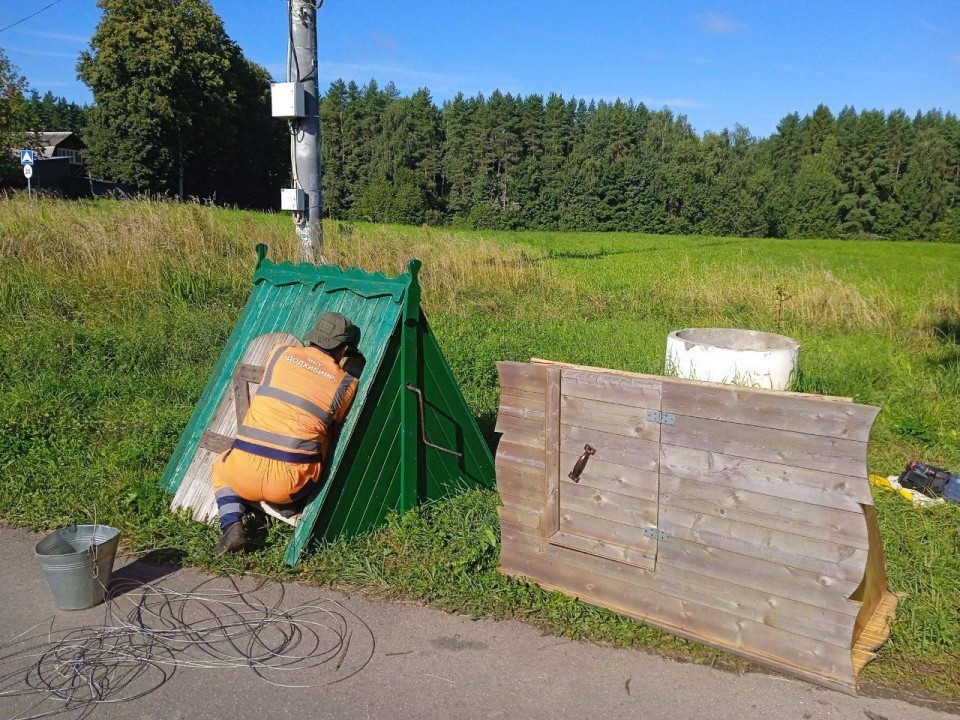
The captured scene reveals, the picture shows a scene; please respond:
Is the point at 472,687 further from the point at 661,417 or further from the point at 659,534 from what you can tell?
the point at 661,417

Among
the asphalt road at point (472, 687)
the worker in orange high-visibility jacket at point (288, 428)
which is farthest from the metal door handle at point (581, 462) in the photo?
the worker in orange high-visibility jacket at point (288, 428)

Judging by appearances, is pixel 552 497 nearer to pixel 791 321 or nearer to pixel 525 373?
pixel 525 373

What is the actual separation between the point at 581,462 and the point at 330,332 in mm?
1769

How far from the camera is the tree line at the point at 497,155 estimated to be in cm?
5059

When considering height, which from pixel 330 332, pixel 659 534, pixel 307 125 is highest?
pixel 307 125

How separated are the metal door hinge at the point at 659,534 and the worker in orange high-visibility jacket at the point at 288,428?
1984 mm

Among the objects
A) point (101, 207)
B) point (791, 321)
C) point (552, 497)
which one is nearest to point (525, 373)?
point (552, 497)

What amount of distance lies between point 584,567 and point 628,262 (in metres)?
20.9

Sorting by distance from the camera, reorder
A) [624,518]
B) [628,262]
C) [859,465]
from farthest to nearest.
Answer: [628,262]
[624,518]
[859,465]

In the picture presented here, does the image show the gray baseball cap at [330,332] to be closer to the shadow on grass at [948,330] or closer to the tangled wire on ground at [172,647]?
the tangled wire on ground at [172,647]

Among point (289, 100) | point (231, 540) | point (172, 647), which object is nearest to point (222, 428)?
point (231, 540)

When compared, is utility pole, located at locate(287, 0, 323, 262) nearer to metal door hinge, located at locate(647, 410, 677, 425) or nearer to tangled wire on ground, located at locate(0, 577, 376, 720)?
tangled wire on ground, located at locate(0, 577, 376, 720)

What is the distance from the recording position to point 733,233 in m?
71.4

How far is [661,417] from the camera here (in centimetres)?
393
